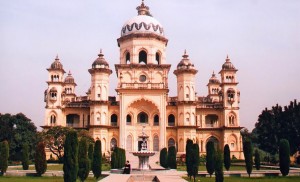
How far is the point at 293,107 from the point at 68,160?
2781cm

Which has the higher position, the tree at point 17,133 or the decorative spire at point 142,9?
the decorative spire at point 142,9

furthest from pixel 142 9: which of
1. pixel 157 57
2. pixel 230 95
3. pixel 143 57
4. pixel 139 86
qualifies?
pixel 230 95

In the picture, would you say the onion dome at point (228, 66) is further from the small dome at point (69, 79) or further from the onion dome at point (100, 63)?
the small dome at point (69, 79)

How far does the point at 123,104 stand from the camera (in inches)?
1704

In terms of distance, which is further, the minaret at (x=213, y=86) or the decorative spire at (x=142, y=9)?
the minaret at (x=213, y=86)

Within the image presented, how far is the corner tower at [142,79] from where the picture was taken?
4341cm

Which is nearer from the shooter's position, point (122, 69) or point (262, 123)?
point (262, 123)

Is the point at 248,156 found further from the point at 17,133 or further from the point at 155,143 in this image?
the point at 17,133

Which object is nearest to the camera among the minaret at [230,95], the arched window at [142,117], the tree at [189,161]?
the tree at [189,161]

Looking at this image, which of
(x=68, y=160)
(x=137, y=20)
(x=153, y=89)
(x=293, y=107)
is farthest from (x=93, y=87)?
(x=68, y=160)

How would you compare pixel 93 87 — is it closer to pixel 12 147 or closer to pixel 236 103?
pixel 12 147

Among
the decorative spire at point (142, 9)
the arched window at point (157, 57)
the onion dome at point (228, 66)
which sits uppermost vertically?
the decorative spire at point (142, 9)

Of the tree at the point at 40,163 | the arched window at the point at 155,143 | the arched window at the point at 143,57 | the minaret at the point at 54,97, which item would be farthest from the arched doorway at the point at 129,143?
the tree at the point at 40,163

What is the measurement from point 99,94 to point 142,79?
17.2 ft
